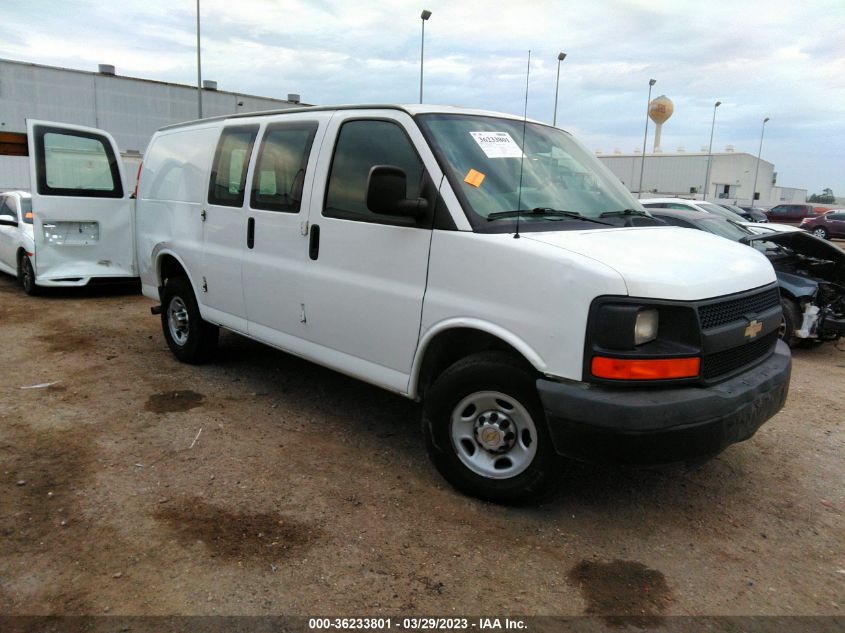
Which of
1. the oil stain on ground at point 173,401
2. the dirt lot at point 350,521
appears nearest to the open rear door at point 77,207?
the dirt lot at point 350,521

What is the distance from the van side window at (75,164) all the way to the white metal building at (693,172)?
6504cm

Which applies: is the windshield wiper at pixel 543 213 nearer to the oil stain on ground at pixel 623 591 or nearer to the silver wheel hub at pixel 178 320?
the oil stain on ground at pixel 623 591

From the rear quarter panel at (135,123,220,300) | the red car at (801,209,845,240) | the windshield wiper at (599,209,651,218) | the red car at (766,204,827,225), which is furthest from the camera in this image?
the red car at (766,204,827,225)

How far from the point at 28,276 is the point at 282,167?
6931mm

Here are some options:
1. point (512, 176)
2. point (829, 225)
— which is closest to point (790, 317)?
point (512, 176)

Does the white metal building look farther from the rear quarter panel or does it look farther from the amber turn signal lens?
the amber turn signal lens

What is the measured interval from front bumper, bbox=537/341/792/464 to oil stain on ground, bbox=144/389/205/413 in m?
3.07

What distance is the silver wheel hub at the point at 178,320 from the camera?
19.5ft

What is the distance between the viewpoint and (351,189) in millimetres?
3992

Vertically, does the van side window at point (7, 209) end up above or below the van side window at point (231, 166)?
below

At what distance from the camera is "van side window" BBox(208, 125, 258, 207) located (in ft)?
16.0

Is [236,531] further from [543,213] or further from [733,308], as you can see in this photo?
[733,308]

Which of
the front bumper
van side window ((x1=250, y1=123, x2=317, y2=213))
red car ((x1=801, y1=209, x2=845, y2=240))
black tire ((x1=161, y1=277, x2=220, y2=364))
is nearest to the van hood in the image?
the front bumper

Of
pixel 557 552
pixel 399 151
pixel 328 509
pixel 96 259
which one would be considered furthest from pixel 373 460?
pixel 96 259
